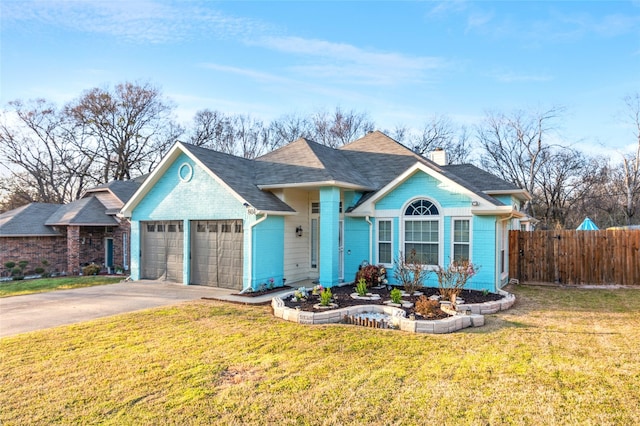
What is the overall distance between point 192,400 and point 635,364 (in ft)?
19.5

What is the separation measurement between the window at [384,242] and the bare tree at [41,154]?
30.2 metres

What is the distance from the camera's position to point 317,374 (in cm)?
506

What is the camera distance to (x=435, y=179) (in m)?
11.4

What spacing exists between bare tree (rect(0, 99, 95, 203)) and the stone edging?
31.5 meters

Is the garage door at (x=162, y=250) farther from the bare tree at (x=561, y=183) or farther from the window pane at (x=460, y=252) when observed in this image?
the bare tree at (x=561, y=183)

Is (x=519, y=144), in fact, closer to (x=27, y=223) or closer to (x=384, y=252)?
(x=384, y=252)

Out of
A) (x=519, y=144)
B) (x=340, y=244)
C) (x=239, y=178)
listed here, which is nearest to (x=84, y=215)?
(x=239, y=178)

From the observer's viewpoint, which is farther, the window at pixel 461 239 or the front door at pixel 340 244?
the front door at pixel 340 244

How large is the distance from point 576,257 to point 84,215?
21963 millimetres

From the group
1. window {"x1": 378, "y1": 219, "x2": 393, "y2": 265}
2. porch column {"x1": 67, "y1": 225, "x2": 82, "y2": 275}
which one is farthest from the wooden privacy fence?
porch column {"x1": 67, "y1": 225, "x2": 82, "y2": 275}

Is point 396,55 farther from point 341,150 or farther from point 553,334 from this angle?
point 553,334

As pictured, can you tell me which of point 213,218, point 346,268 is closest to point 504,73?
point 346,268

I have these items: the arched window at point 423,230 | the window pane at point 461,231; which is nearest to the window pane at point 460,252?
the window pane at point 461,231

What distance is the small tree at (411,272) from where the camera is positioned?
1027 centimetres
